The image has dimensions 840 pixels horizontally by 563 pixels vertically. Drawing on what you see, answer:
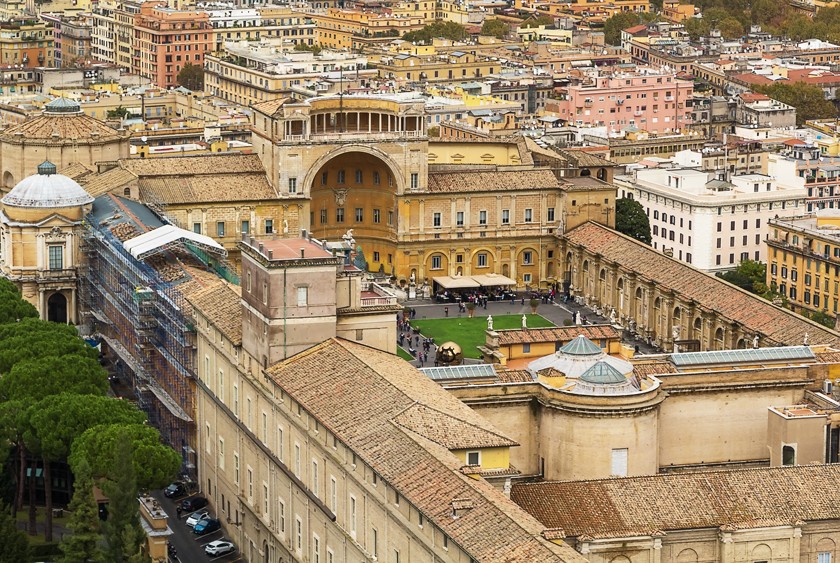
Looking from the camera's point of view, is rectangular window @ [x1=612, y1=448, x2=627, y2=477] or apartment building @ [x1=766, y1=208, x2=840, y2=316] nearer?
rectangular window @ [x1=612, y1=448, x2=627, y2=477]

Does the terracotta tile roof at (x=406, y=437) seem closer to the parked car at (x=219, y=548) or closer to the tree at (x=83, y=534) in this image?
the parked car at (x=219, y=548)

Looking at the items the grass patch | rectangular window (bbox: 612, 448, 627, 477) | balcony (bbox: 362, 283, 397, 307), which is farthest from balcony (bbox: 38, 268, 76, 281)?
rectangular window (bbox: 612, 448, 627, 477)

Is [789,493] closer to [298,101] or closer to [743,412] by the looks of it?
[743,412]

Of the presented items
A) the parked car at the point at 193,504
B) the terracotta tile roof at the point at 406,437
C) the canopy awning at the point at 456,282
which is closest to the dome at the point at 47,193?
the canopy awning at the point at 456,282

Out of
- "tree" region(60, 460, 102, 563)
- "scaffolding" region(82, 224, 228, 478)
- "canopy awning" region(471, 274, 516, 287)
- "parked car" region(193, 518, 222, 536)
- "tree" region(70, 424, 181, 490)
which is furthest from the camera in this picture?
"canopy awning" region(471, 274, 516, 287)

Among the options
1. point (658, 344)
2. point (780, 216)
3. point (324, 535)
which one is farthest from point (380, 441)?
point (780, 216)

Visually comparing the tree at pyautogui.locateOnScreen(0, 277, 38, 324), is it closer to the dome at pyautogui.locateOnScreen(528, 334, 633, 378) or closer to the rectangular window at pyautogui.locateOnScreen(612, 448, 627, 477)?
the dome at pyautogui.locateOnScreen(528, 334, 633, 378)

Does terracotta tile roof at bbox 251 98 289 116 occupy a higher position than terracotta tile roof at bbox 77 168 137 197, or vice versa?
terracotta tile roof at bbox 251 98 289 116
